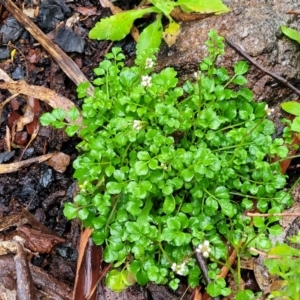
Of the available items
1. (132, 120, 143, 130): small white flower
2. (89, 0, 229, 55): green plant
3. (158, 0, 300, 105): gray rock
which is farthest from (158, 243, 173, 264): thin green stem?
(89, 0, 229, 55): green plant

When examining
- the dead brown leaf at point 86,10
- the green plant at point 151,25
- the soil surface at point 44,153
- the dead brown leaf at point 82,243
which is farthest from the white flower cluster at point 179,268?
the dead brown leaf at point 86,10

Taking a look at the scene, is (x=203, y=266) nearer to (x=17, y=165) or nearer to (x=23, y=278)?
(x=23, y=278)

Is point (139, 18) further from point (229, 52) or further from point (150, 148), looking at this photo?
point (150, 148)

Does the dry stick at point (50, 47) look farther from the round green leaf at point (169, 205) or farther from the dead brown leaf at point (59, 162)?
the round green leaf at point (169, 205)

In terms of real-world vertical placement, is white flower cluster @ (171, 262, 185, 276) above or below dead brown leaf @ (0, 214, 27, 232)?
below

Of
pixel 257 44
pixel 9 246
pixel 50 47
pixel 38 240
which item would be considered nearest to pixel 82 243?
pixel 38 240

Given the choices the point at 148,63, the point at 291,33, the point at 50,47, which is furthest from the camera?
the point at 50,47

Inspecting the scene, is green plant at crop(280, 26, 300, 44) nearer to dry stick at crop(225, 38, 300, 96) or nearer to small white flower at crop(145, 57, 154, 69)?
dry stick at crop(225, 38, 300, 96)
